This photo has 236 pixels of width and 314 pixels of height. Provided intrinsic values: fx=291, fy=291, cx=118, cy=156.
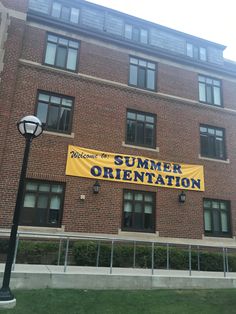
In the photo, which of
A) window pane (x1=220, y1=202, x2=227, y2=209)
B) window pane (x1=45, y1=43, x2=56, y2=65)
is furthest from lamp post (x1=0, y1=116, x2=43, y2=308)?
window pane (x1=220, y1=202, x2=227, y2=209)

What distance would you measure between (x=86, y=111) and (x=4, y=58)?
4.37 metres

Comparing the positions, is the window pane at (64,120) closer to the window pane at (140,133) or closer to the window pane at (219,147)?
the window pane at (140,133)

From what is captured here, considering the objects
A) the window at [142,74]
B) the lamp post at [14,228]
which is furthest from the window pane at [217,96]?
the lamp post at [14,228]

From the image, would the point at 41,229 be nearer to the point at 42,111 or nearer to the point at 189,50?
the point at 42,111

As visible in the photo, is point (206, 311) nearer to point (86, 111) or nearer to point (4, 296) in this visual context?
point (4, 296)

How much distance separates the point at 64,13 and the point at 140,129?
7.61 meters

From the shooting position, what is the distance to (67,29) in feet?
49.0

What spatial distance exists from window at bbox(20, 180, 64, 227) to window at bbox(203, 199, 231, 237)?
758 centimetres

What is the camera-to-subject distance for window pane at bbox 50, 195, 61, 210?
12639mm

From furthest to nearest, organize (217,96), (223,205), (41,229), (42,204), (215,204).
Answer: (217,96), (223,205), (215,204), (42,204), (41,229)

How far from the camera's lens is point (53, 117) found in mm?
13672

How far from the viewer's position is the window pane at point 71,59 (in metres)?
14.7

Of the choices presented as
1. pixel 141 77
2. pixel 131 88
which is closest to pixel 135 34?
pixel 141 77

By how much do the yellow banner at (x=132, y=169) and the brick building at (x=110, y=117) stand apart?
14 centimetres
